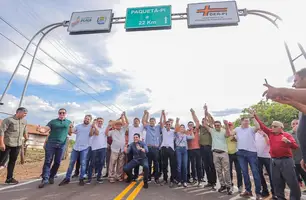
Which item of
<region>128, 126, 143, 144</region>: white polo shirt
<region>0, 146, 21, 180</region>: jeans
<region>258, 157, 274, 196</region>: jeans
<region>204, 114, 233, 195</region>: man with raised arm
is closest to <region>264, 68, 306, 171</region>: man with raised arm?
<region>204, 114, 233, 195</region>: man with raised arm

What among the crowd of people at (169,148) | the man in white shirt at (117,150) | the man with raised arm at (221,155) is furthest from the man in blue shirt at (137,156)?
the man with raised arm at (221,155)

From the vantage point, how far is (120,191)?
479cm

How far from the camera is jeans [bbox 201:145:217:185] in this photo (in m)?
5.84

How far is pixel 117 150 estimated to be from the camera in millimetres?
6406

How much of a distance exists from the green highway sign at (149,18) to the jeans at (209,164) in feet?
19.9

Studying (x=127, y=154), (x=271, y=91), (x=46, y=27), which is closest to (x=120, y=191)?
(x=127, y=154)

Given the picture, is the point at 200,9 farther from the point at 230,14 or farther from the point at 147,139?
the point at 147,139

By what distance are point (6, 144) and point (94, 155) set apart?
249 centimetres

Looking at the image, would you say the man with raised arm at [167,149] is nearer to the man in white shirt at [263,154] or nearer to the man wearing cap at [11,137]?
the man in white shirt at [263,154]

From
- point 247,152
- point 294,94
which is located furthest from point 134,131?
point 294,94

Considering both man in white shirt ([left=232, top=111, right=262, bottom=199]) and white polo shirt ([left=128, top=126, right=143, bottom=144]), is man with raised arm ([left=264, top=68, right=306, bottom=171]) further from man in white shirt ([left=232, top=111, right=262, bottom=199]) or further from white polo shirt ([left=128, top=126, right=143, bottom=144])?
white polo shirt ([left=128, top=126, right=143, bottom=144])

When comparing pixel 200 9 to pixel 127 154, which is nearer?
pixel 127 154

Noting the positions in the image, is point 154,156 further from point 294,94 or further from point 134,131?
point 294,94

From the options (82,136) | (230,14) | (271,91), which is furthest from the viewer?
(230,14)
